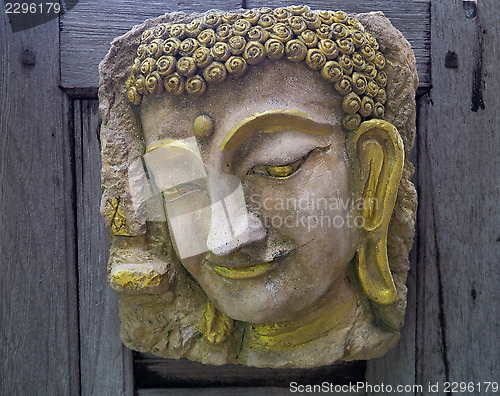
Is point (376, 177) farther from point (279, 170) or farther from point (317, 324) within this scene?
point (317, 324)

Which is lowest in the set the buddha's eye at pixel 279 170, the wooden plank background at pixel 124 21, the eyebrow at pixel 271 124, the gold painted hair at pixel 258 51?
the buddha's eye at pixel 279 170

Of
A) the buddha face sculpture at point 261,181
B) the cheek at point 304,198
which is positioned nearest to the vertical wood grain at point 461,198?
the buddha face sculpture at point 261,181

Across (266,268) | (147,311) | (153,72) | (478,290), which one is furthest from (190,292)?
(478,290)

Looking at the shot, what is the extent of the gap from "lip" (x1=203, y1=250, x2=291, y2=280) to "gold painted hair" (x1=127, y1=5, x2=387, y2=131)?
1.31 ft

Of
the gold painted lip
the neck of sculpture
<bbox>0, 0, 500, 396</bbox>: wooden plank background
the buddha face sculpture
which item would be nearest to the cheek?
the buddha face sculpture

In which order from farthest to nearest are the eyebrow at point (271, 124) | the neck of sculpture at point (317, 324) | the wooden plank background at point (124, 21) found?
the wooden plank background at point (124, 21) < the neck of sculpture at point (317, 324) < the eyebrow at point (271, 124)

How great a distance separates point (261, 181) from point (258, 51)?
33 centimetres

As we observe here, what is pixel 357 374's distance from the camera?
5.47ft

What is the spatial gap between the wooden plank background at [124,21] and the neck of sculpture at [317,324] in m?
0.76

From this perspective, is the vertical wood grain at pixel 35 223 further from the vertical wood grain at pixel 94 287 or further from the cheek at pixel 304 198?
the cheek at pixel 304 198

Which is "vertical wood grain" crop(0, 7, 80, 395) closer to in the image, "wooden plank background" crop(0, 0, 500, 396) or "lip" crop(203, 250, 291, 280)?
"wooden plank background" crop(0, 0, 500, 396)

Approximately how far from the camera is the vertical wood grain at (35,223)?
5.26 ft

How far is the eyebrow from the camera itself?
1.21 metres

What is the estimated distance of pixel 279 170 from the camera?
1.24m
